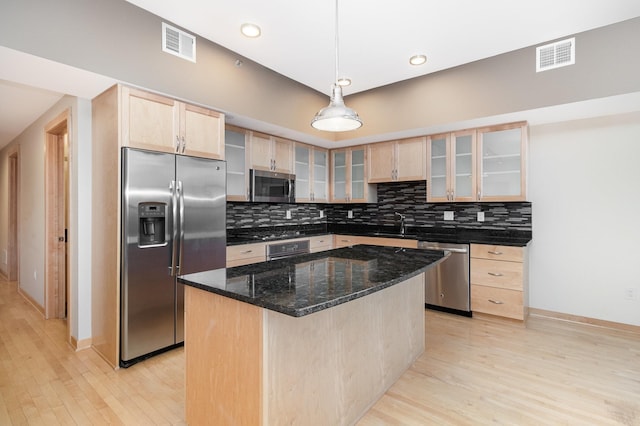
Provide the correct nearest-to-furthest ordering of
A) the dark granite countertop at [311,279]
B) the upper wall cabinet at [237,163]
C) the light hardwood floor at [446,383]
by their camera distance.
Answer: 1. the dark granite countertop at [311,279]
2. the light hardwood floor at [446,383]
3. the upper wall cabinet at [237,163]

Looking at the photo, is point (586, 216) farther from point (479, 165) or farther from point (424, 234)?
point (424, 234)

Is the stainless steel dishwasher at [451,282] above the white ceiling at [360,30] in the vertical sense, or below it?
below

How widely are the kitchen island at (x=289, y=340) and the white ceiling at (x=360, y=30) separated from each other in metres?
1.90

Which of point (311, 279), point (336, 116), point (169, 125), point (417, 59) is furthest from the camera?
point (417, 59)

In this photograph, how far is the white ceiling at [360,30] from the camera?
96.4 inches

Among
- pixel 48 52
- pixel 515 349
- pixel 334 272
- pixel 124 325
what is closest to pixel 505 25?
pixel 334 272

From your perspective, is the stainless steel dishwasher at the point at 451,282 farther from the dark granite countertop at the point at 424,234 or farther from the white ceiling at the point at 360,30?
the white ceiling at the point at 360,30

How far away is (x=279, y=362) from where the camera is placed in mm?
1465

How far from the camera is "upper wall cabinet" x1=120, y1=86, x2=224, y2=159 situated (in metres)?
2.56

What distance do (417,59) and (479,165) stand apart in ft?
4.69

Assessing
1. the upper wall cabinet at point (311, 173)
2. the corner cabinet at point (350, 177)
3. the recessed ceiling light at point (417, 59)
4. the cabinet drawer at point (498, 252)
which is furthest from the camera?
the corner cabinet at point (350, 177)

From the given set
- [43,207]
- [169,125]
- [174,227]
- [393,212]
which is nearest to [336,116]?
[169,125]

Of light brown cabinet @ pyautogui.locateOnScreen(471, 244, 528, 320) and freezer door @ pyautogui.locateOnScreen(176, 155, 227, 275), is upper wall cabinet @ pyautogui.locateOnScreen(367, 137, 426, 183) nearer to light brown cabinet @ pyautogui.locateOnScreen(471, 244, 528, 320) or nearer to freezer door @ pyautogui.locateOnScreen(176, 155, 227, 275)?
light brown cabinet @ pyautogui.locateOnScreen(471, 244, 528, 320)

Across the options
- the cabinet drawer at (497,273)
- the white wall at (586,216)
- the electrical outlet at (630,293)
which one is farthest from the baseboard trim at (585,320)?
the cabinet drawer at (497,273)
